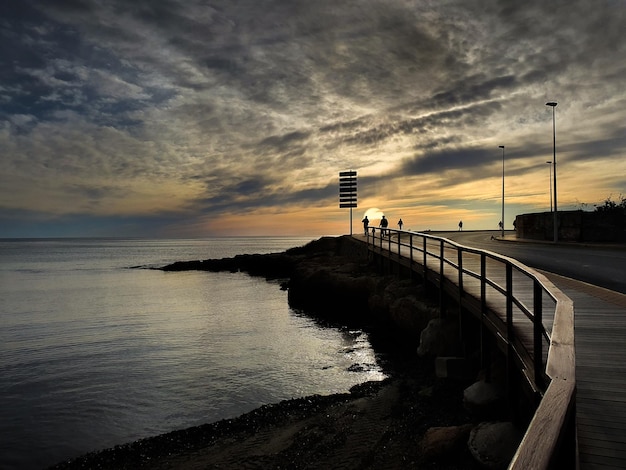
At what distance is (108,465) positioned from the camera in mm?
7730

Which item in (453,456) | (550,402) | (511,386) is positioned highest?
(550,402)

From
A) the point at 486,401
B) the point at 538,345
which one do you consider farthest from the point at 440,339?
the point at 538,345

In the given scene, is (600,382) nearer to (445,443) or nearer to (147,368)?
(445,443)

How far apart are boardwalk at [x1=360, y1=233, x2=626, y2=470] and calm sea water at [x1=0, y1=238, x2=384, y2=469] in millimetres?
5166

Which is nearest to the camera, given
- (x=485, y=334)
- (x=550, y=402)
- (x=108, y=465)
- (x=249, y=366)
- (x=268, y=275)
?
(x=550, y=402)

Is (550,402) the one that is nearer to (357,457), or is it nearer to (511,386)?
(511,386)

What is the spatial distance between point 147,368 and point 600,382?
11446 millimetres

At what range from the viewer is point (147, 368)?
13.2 meters

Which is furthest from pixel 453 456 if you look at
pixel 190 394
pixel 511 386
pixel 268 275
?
pixel 268 275

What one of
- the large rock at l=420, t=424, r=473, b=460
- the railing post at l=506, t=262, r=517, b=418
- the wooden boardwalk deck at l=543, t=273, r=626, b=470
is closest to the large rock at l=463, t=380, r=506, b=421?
the railing post at l=506, t=262, r=517, b=418

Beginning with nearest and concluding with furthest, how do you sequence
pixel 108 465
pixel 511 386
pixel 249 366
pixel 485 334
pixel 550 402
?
pixel 550 402 → pixel 511 386 → pixel 108 465 → pixel 485 334 → pixel 249 366

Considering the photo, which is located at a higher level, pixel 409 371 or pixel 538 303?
pixel 538 303

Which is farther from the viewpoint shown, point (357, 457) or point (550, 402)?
point (357, 457)

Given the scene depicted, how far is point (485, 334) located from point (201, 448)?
529 cm
